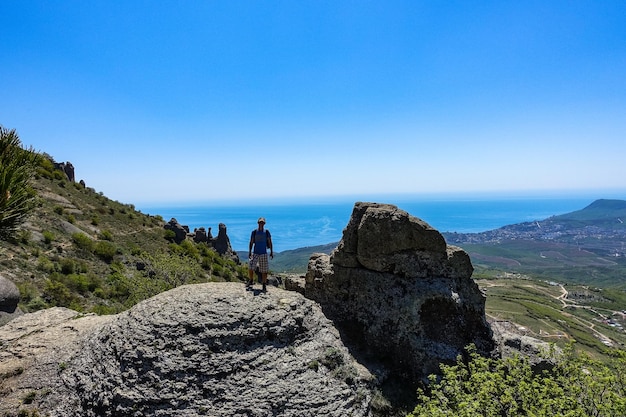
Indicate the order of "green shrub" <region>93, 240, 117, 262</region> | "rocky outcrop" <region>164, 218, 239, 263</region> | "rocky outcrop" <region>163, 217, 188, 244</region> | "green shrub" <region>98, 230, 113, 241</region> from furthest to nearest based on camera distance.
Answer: "rocky outcrop" <region>164, 218, 239, 263</region> < "rocky outcrop" <region>163, 217, 188, 244</region> < "green shrub" <region>98, 230, 113, 241</region> < "green shrub" <region>93, 240, 117, 262</region>

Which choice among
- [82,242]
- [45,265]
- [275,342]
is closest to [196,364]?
[275,342]

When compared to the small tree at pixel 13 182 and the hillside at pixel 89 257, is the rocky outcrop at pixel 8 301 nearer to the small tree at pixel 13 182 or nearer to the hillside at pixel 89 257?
the hillside at pixel 89 257

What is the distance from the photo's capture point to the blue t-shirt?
15117mm

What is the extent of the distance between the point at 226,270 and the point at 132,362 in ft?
130

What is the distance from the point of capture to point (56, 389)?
12.5 meters

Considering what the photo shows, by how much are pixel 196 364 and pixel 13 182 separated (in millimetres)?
8989

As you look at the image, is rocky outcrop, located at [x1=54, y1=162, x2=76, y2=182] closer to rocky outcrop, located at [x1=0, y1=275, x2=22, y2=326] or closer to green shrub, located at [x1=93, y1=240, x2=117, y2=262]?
green shrub, located at [x1=93, y1=240, x2=117, y2=262]

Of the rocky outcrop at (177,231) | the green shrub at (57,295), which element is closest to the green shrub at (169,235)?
the rocky outcrop at (177,231)

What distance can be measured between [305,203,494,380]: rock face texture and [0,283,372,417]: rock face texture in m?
3.59

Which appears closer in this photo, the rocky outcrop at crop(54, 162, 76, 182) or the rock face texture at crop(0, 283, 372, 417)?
the rock face texture at crop(0, 283, 372, 417)

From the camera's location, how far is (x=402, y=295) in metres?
18.2

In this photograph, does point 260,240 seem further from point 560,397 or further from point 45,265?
point 45,265

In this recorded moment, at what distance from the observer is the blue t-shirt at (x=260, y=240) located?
1512cm

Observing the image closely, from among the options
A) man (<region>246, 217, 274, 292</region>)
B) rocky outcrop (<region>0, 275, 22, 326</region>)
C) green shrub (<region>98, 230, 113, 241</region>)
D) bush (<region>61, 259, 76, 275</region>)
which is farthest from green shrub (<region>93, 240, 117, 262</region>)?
man (<region>246, 217, 274, 292</region>)
